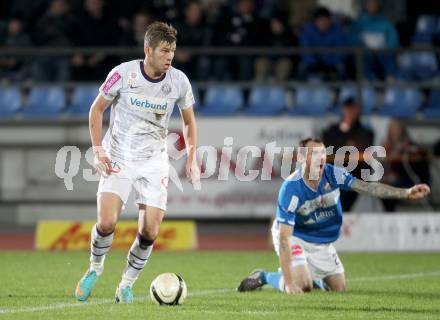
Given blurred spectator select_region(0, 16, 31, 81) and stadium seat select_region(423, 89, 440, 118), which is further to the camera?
blurred spectator select_region(0, 16, 31, 81)

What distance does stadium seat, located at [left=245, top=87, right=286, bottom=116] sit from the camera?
17.1 m

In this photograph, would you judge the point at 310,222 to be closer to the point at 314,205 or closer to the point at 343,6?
the point at 314,205

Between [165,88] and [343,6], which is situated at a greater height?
[165,88]

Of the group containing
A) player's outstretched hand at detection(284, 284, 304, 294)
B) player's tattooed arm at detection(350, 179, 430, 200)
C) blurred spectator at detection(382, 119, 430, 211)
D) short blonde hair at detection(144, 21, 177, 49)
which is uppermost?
short blonde hair at detection(144, 21, 177, 49)

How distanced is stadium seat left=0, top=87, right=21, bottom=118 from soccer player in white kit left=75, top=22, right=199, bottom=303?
29.6ft

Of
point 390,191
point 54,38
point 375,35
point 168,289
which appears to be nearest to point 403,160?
point 375,35

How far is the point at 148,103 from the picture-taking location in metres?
8.48

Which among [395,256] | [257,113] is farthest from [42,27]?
[395,256]

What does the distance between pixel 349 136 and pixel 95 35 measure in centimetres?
499

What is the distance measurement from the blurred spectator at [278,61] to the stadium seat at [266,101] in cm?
23

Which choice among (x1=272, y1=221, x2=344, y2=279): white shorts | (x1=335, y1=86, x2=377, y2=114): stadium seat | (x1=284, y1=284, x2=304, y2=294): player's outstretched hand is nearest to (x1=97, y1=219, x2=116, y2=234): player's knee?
(x1=284, y1=284, x2=304, y2=294): player's outstretched hand

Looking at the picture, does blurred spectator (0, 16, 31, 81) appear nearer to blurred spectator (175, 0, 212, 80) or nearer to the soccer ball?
blurred spectator (175, 0, 212, 80)

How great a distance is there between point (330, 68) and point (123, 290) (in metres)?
9.36

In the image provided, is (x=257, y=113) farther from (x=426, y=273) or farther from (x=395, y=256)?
(x=426, y=273)
